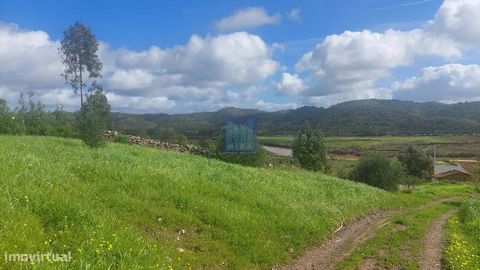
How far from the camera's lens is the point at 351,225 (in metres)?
20.2

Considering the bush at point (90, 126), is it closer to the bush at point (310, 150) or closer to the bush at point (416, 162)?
the bush at point (310, 150)

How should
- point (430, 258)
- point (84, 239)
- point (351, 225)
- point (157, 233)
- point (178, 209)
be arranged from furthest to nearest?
1. point (351, 225)
2. point (430, 258)
3. point (178, 209)
4. point (157, 233)
5. point (84, 239)

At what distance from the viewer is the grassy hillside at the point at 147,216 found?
8.41 meters

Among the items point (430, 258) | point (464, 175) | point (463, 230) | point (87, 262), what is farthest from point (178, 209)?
point (464, 175)

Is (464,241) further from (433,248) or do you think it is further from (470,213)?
(470,213)

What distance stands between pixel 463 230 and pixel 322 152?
27.4 meters

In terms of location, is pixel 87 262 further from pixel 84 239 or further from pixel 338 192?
pixel 338 192

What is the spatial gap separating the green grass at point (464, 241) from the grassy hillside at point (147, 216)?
430 centimetres

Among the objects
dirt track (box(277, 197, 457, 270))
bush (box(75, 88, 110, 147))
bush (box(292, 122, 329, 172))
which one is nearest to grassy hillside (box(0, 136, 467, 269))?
dirt track (box(277, 197, 457, 270))

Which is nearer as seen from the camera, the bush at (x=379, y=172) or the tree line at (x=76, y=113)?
the tree line at (x=76, y=113)

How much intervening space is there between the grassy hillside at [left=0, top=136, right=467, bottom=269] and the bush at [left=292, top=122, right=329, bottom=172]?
88.1ft

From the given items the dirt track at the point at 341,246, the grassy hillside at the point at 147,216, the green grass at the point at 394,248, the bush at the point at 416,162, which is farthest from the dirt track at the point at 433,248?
the bush at the point at 416,162

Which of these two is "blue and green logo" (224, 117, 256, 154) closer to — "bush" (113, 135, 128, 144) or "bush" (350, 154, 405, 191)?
"bush" (113, 135, 128, 144)

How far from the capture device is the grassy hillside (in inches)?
331
